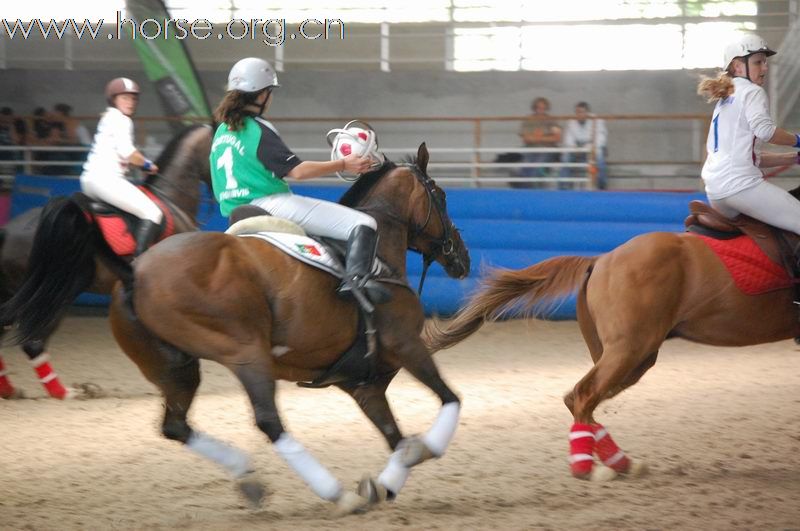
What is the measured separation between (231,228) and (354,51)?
468 inches

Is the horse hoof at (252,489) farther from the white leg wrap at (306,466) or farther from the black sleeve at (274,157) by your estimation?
the black sleeve at (274,157)

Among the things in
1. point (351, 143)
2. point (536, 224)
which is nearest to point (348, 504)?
point (351, 143)

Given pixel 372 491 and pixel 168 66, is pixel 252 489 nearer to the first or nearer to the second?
pixel 372 491

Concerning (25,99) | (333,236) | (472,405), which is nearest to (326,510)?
(333,236)

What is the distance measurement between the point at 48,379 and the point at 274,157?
4010 millimetres

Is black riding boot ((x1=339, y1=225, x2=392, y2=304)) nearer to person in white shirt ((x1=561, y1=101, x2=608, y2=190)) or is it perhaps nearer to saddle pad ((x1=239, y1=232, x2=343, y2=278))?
saddle pad ((x1=239, y1=232, x2=343, y2=278))

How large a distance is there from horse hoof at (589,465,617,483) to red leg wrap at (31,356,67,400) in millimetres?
4430

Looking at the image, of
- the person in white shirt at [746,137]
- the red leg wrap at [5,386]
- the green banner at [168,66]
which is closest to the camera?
the person in white shirt at [746,137]

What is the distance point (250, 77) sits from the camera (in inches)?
197

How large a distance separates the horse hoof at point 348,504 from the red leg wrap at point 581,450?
1.29 m

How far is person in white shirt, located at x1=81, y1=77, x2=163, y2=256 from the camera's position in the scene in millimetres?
7730

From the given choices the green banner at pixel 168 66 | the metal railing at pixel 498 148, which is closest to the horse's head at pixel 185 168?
the metal railing at pixel 498 148

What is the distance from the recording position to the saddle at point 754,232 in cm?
569

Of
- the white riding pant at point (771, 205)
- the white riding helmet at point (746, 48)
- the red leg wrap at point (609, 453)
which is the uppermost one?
the white riding helmet at point (746, 48)
